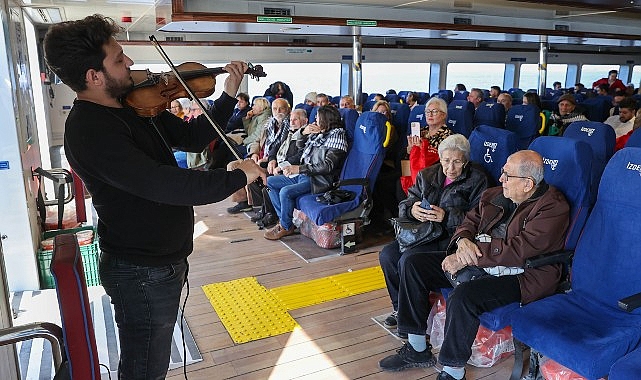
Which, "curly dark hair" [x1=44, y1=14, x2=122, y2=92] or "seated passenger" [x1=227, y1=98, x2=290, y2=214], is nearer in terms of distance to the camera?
"curly dark hair" [x1=44, y1=14, x2=122, y2=92]

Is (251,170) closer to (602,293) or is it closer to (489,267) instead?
(489,267)

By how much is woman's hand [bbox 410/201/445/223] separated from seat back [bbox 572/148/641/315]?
0.73 metres

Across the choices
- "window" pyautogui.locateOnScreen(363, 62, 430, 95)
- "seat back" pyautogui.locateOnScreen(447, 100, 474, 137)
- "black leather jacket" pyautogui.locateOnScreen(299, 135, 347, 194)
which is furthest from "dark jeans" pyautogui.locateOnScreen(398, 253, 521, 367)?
"window" pyautogui.locateOnScreen(363, 62, 430, 95)

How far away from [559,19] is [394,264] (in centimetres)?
691

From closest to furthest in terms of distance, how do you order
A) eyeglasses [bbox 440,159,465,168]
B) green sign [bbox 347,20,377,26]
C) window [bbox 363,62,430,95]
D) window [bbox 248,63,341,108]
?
1. eyeglasses [bbox 440,159,465,168]
2. green sign [bbox 347,20,377,26]
3. window [bbox 248,63,341,108]
4. window [bbox 363,62,430,95]

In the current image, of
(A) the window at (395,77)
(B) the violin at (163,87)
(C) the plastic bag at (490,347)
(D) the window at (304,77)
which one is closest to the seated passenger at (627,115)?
(C) the plastic bag at (490,347)

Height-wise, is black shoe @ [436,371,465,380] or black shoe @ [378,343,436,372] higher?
black shoe @ [436,371,465,380]

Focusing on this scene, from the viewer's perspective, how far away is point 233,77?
209 centimetres

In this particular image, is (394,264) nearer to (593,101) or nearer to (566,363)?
(566,363)

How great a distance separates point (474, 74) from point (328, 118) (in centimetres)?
1049

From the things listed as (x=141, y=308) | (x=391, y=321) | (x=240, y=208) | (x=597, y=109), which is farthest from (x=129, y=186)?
(x=597, y=109)

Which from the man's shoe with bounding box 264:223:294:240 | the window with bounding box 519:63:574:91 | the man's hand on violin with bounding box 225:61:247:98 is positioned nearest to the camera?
the man's hand on violin with bounding box 225:61:247:98

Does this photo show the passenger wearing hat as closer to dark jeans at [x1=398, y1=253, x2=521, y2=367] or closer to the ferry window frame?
dark jeans at [x1=398, y1=253, x2=521, y2=367]

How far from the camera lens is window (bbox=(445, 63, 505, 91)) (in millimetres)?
12914
